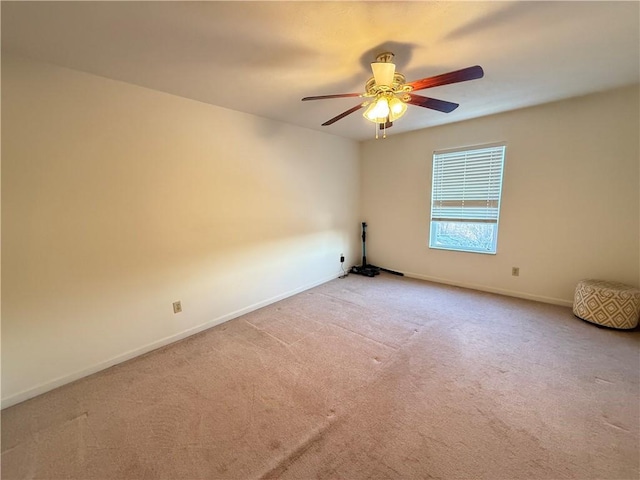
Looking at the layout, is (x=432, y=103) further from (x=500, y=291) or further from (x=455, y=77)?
(x=500, y=291)

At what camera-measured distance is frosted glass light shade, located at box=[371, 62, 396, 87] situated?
159 centimetres

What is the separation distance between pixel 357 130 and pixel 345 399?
3.39 metres

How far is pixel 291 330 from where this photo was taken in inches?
105

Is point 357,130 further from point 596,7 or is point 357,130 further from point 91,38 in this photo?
point 91,38

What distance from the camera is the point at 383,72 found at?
5.30 ft

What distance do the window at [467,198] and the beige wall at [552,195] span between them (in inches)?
3.9

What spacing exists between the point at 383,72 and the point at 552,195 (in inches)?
108

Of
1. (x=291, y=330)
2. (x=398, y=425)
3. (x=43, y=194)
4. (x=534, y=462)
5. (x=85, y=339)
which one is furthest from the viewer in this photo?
(x=291, y=330)

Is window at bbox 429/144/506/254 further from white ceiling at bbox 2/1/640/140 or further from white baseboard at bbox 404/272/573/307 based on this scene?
white ceiling at bbox 2/1/640/140

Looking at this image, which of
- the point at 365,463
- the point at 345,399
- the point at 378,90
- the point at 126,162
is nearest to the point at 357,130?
the point at 378,90

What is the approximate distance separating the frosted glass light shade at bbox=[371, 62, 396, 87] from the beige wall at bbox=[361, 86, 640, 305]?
1.65 metres

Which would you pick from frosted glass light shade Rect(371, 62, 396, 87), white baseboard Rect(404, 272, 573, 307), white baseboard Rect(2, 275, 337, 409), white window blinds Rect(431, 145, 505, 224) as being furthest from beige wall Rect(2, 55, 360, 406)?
white baseboard Rect(404, 272, 573, 307)

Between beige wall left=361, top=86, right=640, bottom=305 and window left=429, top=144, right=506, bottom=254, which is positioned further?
window left=429, top=144, right=506, bottom=254

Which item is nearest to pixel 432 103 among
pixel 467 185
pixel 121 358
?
pixel 467 185
